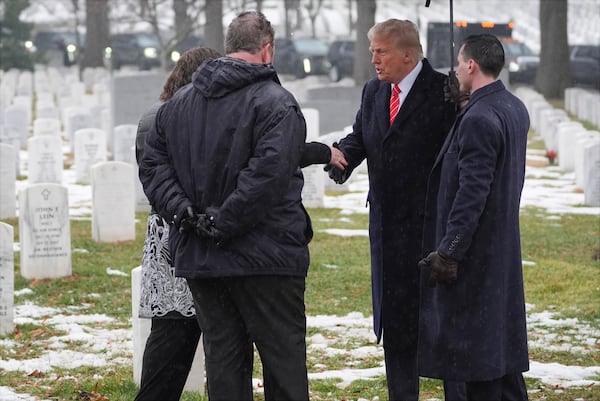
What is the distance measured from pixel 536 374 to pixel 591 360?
1.99ft

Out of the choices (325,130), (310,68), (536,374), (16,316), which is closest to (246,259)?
(536,374)

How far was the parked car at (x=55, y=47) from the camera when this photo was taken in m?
51.4

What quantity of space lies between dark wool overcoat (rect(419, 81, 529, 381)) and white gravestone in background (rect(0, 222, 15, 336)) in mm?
4199

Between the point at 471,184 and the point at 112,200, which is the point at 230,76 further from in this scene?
the point at 112,200

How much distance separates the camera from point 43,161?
17312mm

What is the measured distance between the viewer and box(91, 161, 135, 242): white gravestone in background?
12.8 meters

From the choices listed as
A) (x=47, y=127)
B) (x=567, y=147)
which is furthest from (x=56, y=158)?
(x=567, y=147)

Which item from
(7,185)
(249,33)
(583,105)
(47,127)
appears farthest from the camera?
(583,105)

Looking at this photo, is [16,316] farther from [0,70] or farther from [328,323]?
[0,70]

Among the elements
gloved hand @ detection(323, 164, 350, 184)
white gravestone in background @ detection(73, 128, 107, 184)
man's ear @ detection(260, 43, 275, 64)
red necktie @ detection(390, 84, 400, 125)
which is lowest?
white gravestone in background @ detection(73, 128, 107, 184)

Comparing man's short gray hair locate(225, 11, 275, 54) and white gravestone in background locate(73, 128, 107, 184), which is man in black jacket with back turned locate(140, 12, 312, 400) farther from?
white gravestone in background locate(73, 128, 107, 184)

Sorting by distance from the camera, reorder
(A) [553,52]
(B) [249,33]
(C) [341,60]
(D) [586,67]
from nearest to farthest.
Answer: (B) [249,33]
(A) [553,52]
(D) [586,67]
(C) [341,60]

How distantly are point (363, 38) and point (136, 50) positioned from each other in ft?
76.8

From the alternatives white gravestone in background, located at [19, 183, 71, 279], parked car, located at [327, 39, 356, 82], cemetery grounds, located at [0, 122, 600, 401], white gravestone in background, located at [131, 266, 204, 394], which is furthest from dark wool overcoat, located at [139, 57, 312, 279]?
parked car, located at [327, 39, 356, 82]
